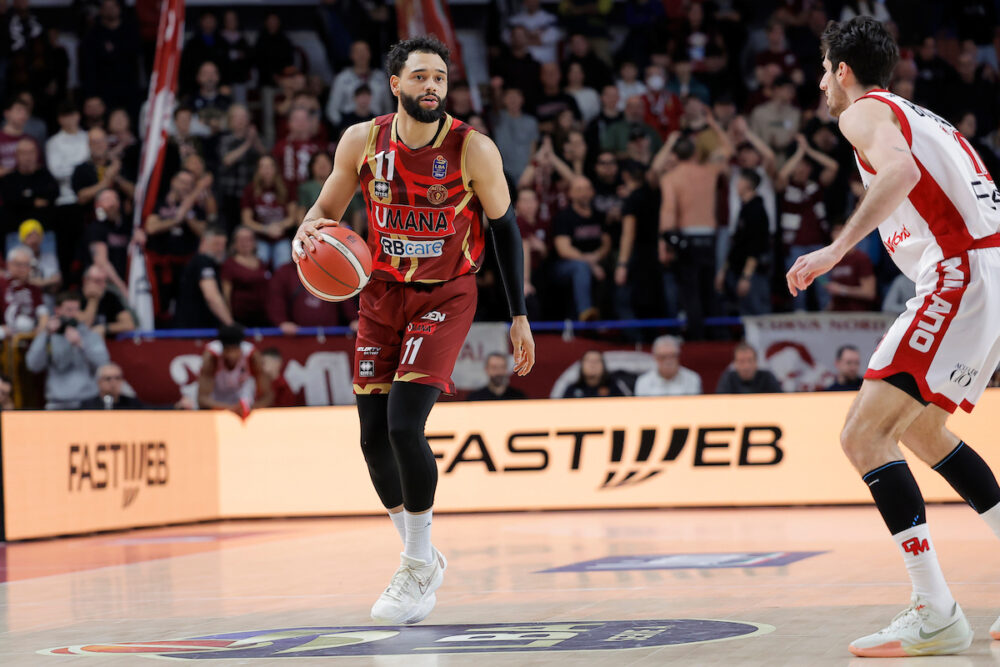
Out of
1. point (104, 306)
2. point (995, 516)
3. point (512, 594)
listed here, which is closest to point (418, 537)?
point (512, 594)

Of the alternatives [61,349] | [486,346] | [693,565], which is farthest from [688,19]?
[693,565]

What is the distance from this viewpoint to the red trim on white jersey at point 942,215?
4652 millimetres

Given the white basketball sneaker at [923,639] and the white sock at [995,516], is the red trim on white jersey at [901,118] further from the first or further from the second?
the white basketball sneaker at [923,639]

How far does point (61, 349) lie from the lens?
43.7 feet

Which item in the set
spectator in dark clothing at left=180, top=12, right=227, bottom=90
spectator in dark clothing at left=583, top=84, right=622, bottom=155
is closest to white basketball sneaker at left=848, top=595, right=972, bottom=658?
spectator in dark clothing at left=583, top=84, right=622, bottom=155

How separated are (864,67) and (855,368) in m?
8.51

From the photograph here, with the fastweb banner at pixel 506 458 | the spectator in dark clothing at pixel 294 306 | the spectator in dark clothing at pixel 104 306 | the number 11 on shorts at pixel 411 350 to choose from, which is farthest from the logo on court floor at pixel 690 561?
the spectator in dark clothing at pixel 104 306

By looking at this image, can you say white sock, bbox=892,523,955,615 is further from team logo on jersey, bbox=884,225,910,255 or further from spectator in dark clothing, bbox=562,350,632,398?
spectator in dark clothing, bbox=562,350,632,398

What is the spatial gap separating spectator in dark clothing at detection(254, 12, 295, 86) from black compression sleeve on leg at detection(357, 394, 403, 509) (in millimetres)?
12649

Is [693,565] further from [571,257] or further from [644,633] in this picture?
[571,257]

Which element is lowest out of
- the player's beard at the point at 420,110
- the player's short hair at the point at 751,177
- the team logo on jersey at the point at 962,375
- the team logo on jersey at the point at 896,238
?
the team logo on jersey at the point at 962,375

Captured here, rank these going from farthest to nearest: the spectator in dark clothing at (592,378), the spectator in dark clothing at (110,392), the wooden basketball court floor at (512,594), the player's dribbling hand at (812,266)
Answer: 1. the spectator in dark clothing at (592,378)
2. the spectator in dark clothing at (110,392)
3. the wooden basketball court floor at (512,594)
4. the player's dribbling hand at (812,266)

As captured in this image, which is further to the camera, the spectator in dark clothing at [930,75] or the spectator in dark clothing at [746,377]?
the spectator in dark clothing at [930,75]

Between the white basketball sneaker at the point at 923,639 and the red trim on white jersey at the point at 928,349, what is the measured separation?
0.75 m
